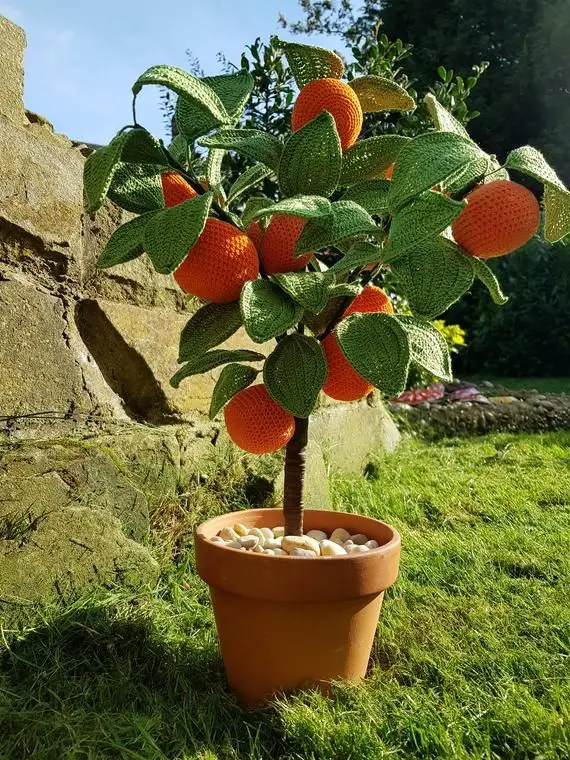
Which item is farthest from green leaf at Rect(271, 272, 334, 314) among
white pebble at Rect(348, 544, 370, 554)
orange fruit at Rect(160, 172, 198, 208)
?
white pebble at Rect(348, 544, 370, 554)

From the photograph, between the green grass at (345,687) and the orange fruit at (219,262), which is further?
the green grass at (345,687)

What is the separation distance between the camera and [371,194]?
1.14 meters

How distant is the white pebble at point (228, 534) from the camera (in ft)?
4.73

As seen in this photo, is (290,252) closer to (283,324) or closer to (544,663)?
(283,324)

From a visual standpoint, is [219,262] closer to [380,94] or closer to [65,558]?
[380,94]

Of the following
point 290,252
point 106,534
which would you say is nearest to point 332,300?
point 290,252

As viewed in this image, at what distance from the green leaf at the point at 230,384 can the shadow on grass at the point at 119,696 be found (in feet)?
1.68

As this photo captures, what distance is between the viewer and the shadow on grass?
44.8 inches

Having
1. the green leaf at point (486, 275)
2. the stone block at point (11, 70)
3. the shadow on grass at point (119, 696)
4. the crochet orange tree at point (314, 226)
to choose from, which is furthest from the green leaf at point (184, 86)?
the shadow on grass at point (119, 696)

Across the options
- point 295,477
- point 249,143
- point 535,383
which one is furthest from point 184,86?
point 535,383

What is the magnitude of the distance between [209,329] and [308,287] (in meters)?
0.19

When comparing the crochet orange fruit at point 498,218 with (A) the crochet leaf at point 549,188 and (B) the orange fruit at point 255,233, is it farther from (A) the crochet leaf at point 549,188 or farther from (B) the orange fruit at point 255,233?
(B) the orange fruit at point 255,233

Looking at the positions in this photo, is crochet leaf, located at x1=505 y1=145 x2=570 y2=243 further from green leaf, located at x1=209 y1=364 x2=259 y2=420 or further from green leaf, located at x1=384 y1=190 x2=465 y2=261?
green leaf, located at x1=209 y1=364 x2=259 y2=420

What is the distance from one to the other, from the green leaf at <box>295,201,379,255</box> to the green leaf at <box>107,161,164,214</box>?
25cm
